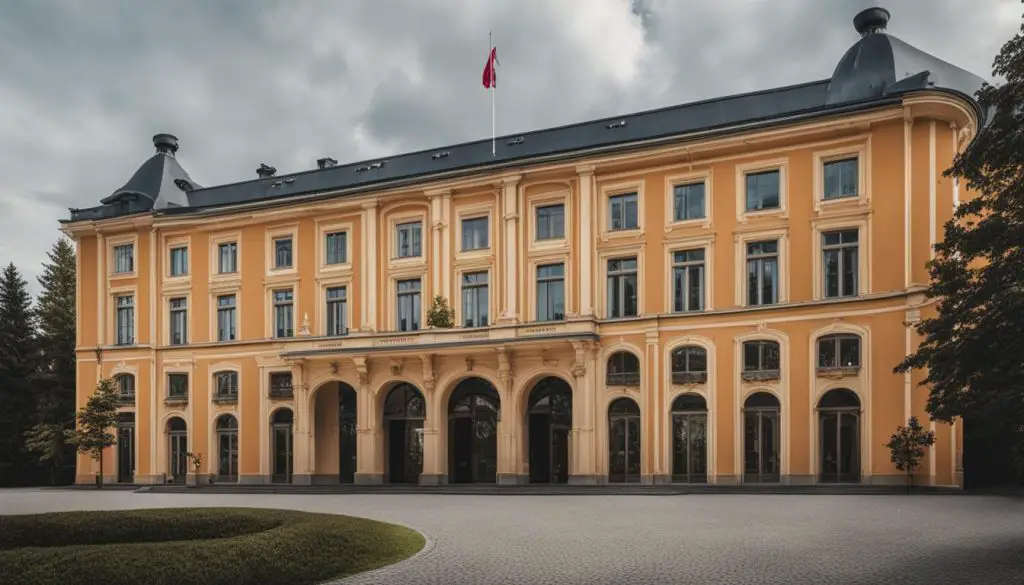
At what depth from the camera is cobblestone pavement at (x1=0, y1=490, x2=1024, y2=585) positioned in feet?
44.4

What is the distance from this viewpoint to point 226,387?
146ft

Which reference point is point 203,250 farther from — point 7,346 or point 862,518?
point 862,518

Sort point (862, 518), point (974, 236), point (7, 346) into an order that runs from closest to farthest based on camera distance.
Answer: point (974, 236) < point (862, 518) < point (7, 346)

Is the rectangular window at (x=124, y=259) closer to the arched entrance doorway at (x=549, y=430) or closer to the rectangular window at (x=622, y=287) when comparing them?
the arched entrance doorway at (x=549, y=430)

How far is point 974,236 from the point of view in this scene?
14.4 meters

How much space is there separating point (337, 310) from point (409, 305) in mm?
3902

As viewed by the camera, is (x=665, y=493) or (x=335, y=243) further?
(x=335, y=243)

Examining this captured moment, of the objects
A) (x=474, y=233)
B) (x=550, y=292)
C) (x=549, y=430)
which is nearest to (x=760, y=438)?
(x=549, y=430)

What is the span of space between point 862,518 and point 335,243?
29069 mm

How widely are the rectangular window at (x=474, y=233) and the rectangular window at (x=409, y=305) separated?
3.02 meters

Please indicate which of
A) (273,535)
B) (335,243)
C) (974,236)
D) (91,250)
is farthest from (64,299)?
(974,236)

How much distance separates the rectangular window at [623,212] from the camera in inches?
1455

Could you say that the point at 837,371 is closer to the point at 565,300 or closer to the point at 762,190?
the point at 762,190

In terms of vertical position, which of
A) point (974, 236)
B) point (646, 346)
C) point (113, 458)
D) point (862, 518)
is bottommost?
point (113, 458)
